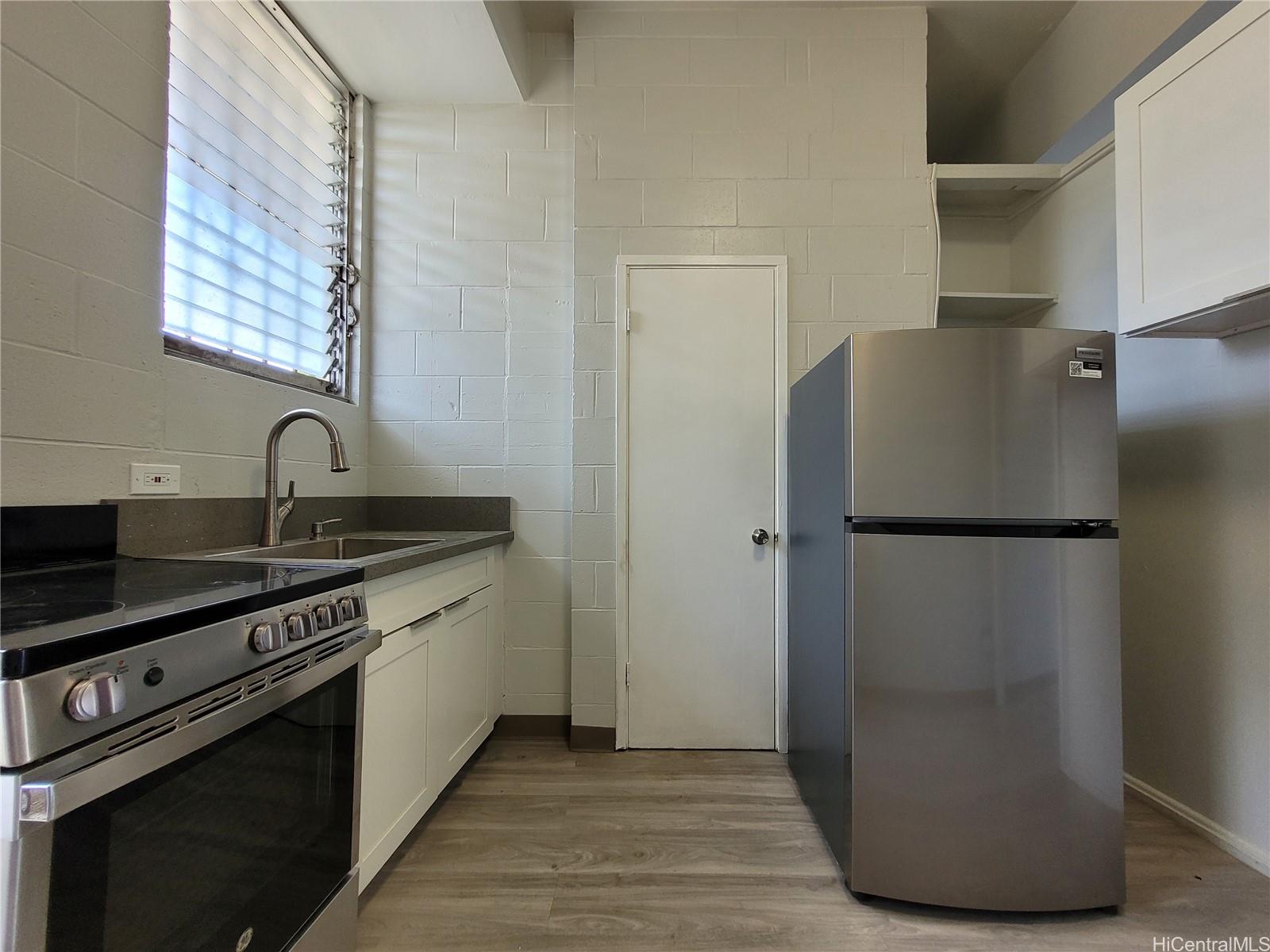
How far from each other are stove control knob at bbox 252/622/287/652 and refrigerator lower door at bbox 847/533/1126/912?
1.39 meters

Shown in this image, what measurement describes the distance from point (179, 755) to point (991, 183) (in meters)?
3.36

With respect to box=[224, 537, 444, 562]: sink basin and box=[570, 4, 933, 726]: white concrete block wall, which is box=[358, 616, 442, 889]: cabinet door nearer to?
box=[224, 537, 444, 562]: sink basin

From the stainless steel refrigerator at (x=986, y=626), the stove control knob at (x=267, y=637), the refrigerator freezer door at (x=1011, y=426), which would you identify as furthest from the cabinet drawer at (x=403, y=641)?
the refrigerator freezer door at (x=1011, y=426)

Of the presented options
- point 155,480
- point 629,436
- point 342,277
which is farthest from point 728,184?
point 155,480

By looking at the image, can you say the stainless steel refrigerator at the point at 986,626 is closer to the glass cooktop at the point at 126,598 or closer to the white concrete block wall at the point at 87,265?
the glass cooktop at the point at 126,598

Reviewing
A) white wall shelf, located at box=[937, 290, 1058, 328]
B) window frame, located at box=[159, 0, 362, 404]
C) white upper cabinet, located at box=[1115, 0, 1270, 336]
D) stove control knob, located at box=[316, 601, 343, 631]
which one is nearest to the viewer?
stove control knob, located at box=[316, 601, 343, 631]

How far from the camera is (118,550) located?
1.32 meters

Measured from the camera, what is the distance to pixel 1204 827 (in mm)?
1707

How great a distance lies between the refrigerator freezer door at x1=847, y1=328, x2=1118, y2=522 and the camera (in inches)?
56.1

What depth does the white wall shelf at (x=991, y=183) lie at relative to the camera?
2.36 m

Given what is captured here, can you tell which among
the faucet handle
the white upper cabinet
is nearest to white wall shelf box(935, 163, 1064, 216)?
→ the white upper cabinet

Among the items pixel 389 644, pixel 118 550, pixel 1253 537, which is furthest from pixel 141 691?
pixel 1253 537

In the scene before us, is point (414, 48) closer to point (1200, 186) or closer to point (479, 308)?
point (479, 308)

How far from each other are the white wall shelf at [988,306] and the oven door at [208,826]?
276 centimetres
